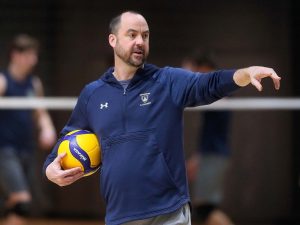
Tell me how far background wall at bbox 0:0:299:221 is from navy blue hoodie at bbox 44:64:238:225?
21.6 ft

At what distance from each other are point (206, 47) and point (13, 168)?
4.64 meters

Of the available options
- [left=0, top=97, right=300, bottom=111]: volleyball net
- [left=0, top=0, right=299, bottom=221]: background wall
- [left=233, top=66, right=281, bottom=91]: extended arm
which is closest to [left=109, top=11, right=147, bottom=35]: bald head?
[left=233, top=66, right=281, bottom=91]: extended arm

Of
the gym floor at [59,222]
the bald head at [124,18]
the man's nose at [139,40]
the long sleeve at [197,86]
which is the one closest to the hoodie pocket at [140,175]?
the long sleeve at [197,86]

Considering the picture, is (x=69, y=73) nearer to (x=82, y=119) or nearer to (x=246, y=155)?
(x=246, y=155)

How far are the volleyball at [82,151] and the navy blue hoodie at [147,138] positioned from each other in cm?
11

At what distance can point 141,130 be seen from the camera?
486 cm

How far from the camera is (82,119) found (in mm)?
5258

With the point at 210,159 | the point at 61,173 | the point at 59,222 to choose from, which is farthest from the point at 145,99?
the point at 59,222

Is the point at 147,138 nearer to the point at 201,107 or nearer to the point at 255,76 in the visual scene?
the point at 255,76

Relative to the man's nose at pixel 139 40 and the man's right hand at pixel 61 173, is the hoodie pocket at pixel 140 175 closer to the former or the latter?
the man's right hand at pixel 61 173

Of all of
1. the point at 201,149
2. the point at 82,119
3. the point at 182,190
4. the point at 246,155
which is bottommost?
the point at 246,155

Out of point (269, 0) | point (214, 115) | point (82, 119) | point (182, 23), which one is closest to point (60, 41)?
point (182, 23)

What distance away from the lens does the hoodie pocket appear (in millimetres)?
4820

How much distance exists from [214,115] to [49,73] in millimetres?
4776
